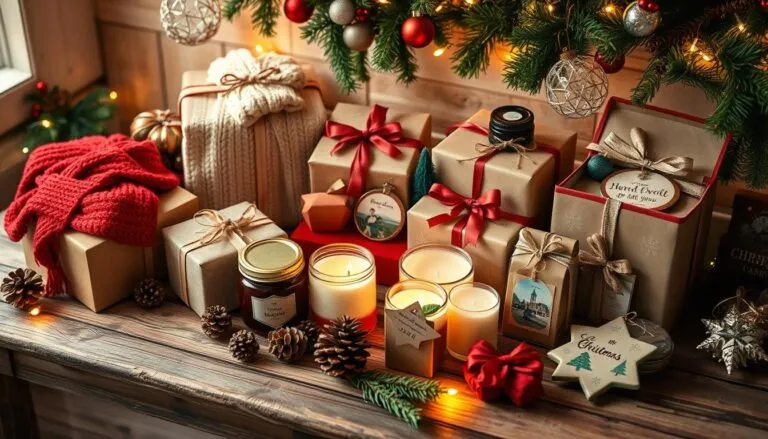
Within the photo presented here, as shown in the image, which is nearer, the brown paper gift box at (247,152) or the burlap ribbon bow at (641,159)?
the burlap ribbon bow at (641,159)

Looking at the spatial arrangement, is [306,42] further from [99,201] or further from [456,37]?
[99,201]

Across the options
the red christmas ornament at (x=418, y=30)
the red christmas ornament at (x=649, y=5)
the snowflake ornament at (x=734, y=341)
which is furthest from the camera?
the red christmas ornament at (x=418, y=30)

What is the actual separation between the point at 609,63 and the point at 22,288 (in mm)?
1003

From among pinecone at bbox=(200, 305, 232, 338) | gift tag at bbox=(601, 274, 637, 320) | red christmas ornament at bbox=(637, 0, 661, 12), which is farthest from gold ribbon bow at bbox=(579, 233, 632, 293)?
pinecone at bbox=(200, 305, 232, 338)

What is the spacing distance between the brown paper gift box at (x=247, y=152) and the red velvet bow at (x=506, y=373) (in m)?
0.53

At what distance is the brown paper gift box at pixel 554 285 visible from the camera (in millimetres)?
1385

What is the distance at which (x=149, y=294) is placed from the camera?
1535 mm

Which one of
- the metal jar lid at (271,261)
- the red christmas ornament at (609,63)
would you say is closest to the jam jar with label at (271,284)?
the metal jar lid at (271,261)

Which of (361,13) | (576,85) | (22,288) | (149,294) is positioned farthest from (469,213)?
(22,288)

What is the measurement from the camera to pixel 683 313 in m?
1.54

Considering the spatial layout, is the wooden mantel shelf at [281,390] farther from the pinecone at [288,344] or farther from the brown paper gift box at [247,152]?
the brown paper gift box at [247,152]

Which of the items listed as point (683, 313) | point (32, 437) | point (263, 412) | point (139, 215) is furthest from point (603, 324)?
point (32, 437)

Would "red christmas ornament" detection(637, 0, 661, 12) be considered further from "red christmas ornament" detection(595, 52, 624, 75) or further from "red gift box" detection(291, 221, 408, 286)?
"red gift box" detection(291, 221, 408, 286)

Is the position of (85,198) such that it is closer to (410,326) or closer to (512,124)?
(410,326)
